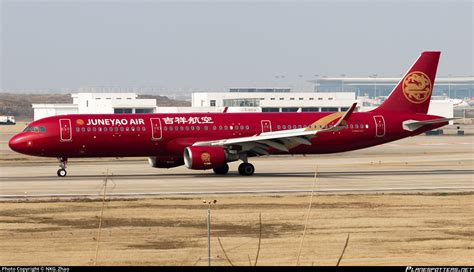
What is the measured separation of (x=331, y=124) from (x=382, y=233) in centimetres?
2608

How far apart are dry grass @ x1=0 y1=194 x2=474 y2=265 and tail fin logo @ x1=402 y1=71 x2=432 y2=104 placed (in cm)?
1899

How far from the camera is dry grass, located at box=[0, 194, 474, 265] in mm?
25266

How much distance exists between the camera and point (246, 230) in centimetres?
3081

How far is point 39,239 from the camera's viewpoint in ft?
94.1

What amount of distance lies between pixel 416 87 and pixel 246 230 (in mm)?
31949

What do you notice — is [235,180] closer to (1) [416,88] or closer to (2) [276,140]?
(2) [276,140]

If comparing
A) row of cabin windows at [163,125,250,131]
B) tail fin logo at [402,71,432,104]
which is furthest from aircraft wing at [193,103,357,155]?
tail fin logo at [402,71,432,104]

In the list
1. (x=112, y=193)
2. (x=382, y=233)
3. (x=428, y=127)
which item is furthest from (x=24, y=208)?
(x=428, y=127)

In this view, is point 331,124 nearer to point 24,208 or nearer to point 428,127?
point 428,127

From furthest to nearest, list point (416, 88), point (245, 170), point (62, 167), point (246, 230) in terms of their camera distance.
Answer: point (416, 88)
point (62, 167)
point (245, 170)
point (246, 230)

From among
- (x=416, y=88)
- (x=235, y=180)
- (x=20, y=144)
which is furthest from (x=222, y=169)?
(x=416, y=88)

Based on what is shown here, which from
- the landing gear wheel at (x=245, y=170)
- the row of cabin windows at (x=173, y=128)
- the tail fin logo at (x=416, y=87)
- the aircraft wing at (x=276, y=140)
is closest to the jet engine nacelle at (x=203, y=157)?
the aircraft wing at (x=276, y=140)

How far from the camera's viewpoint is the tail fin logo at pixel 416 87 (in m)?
59.8

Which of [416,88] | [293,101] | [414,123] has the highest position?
[416,88]
